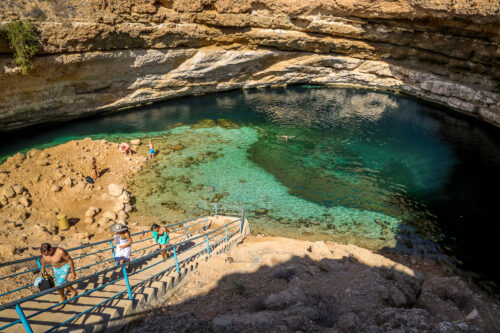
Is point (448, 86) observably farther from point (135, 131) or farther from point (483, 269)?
point (135, 131)

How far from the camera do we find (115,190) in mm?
16172

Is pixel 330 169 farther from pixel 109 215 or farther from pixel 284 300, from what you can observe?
pixel 109 215

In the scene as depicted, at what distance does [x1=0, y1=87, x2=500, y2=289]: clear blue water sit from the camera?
14820 millimetres

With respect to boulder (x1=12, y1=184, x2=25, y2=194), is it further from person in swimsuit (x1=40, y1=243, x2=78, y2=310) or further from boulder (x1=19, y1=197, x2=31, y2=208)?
person in swimsuit (x1=40, y1=243, x2=78, y2=310)

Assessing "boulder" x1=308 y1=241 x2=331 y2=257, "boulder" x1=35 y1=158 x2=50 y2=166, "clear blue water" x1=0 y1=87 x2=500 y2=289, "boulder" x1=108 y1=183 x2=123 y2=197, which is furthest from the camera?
"boulder" x1=35 y1=158 x2=50 y2=166

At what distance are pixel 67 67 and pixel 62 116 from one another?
5.21 metres

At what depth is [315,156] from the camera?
22094mm

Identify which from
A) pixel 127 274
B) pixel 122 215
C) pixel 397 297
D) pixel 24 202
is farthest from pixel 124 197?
pixel 397 297

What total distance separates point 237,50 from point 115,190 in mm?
23052

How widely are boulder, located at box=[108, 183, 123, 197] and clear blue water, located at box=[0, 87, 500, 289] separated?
107cm

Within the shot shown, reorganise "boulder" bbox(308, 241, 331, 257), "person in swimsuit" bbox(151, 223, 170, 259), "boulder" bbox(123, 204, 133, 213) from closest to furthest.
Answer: "person in swimsuit" bbox(151, 223, 170, 259) < "boulder" bbox(308, 241, 331, 257) < "boulder" bbox(123, 204, 133, 213)

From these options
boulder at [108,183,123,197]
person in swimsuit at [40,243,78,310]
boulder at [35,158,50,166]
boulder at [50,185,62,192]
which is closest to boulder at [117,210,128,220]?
boulder at [108,183,123,197]

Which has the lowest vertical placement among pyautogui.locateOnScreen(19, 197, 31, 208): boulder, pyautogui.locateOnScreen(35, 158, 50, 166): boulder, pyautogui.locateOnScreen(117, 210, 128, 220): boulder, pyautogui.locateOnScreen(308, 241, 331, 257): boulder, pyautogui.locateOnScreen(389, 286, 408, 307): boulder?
pyautogui.locateOnScreen(308, 241, 331, 257): boulder

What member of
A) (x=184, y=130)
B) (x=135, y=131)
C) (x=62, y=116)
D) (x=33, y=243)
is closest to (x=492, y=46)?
(x=184, y=130)
